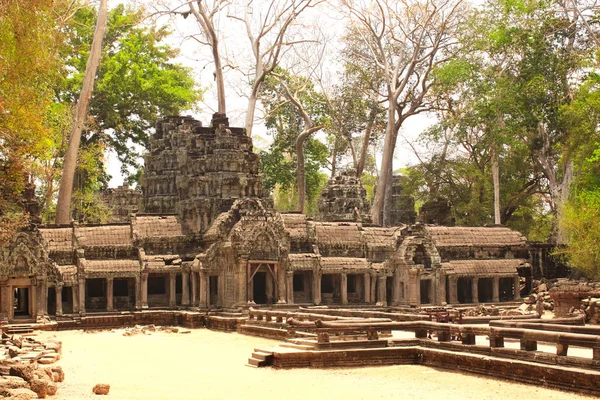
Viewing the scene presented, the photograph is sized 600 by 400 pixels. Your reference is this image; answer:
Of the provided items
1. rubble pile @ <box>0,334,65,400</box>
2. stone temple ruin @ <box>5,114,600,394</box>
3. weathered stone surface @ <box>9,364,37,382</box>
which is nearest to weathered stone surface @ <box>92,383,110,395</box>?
rubble pile @ <box>0,334,65,400</box>

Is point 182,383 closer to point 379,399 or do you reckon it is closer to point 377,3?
point 379,399

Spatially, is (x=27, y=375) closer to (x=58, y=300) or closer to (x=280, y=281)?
(x=58, y=300)

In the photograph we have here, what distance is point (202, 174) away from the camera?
4031 cm

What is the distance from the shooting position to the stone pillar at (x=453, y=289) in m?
40.5

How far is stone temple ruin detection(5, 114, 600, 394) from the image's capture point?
115ft

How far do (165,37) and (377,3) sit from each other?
52.7 feet

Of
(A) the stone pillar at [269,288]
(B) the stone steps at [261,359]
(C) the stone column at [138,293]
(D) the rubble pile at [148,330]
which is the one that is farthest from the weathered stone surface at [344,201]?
(B) the stone steps at [261,359]

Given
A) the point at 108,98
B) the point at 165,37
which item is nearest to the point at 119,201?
the point at 108,98

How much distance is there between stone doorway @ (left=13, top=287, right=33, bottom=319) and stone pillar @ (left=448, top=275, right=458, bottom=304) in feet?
59.3

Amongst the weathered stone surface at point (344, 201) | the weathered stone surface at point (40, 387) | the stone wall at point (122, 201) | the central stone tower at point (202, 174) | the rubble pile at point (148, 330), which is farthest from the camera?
the stone wall at point (122, 201)

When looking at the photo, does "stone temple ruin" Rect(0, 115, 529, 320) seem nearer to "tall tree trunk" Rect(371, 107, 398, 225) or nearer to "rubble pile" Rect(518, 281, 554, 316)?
"rubble pile" Rect(518, 281, 554, 316)

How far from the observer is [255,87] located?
→ 5303 cm

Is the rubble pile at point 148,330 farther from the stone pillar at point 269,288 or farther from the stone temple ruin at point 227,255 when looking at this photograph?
the stone pillar at point 269,288

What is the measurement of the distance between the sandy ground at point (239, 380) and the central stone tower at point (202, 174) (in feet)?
43.2
